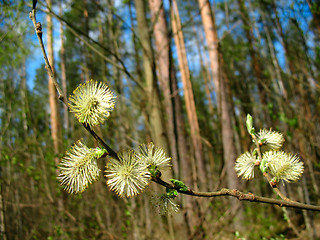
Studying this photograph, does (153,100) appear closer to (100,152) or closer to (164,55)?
(100,152)

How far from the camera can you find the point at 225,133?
553cm

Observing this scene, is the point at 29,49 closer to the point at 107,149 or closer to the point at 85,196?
the point at 85,196

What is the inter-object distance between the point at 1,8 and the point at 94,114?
3.31 metres

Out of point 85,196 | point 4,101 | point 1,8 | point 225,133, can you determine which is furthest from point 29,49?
point 225,133

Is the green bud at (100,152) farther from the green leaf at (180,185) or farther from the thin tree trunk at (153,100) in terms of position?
the thin tree trunk at (153,100)

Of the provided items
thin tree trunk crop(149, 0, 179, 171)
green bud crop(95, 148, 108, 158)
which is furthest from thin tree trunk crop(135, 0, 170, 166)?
green bud crop(95, 148, 108, 158)

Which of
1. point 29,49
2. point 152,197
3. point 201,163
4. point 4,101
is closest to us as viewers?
point 152,197

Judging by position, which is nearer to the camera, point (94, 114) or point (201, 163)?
point (94, 114)

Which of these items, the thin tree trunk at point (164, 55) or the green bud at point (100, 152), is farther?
the thin tree trunk at point (164, 55)

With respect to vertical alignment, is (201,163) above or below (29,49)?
below

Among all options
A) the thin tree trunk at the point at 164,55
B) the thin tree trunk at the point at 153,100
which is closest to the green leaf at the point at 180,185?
the thin tree trunk at the point at 153,100

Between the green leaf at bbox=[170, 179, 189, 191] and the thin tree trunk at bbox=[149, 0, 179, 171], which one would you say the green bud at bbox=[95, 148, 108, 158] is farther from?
the thin tree trunk at bbox=[149, 0, 179, 171]

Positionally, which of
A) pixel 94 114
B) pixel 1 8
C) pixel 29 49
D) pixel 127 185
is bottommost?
pixel 127 185

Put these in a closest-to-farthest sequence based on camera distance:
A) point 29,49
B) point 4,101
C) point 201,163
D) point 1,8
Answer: point 1,8, point 4,101, point 29,49, point 201,163
